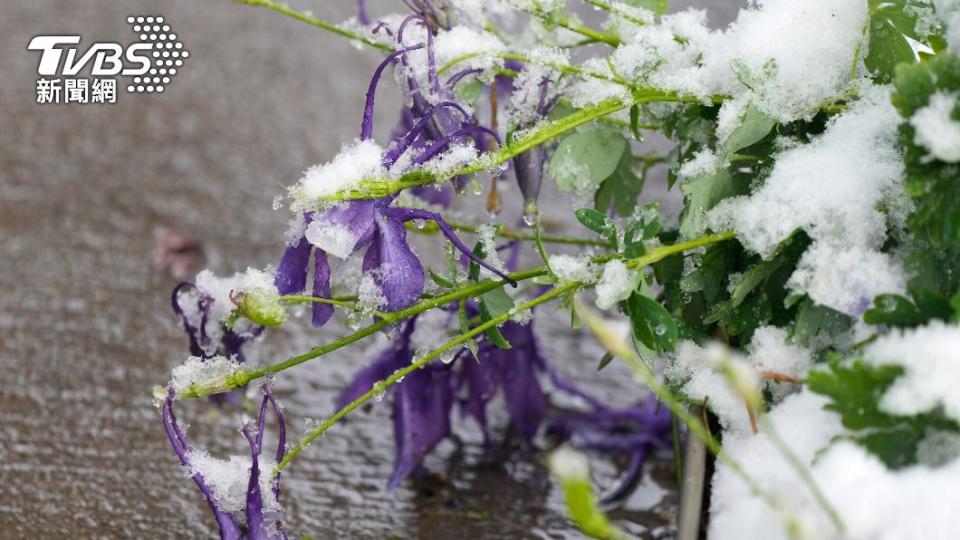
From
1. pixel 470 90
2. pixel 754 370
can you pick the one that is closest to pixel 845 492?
pixel 754 370

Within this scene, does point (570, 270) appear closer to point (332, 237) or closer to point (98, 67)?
point (332, 237)

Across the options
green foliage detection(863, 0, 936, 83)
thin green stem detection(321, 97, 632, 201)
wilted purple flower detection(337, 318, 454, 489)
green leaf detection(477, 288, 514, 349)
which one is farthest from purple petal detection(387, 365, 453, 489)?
green foliage detection(863, 0, 936, 83)

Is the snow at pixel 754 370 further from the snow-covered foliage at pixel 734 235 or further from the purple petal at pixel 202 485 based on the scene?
the purple petal at pixel 202 485

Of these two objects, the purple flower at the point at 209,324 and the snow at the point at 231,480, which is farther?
the purple flower at the point at 209,324

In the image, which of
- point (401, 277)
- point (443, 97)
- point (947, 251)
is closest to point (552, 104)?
point (443, 97)

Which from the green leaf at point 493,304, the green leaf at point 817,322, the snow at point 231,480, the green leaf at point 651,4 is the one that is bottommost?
the snow at point 231,480

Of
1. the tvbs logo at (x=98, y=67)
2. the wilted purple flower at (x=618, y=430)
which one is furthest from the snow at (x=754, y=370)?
the tvbs logo at (x=98, y=67)

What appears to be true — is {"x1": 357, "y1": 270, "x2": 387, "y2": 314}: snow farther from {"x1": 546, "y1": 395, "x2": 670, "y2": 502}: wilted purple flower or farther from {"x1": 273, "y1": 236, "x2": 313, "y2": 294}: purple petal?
{"x1": 546, "y1": 395, "x2": 670, "y2": 502}: wilted purple flower
